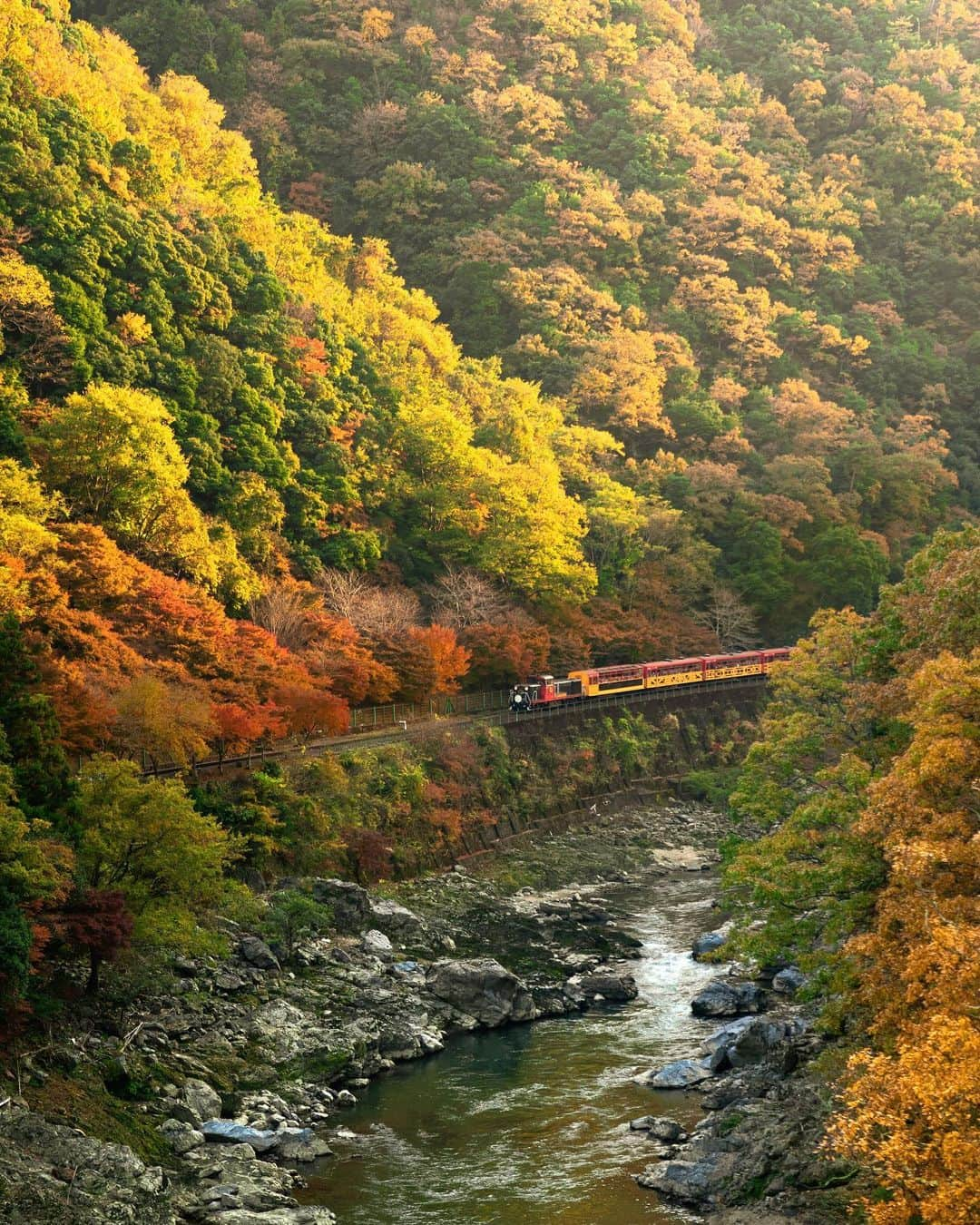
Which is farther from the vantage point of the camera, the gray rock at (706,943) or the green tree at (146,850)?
the gray rock at (706,943)

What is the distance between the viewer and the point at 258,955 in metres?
32.2

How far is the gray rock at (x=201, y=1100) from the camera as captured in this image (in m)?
24.8

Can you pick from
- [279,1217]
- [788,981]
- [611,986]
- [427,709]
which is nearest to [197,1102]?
[279,1217]

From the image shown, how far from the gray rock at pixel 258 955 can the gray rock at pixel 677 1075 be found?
9349 millimetres

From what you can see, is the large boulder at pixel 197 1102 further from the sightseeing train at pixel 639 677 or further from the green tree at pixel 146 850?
the sightseeing train at pixel 639 677

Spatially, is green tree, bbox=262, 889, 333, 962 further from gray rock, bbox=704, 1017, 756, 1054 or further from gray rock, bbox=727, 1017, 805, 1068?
gray rock, bbox=727, 1017, 805, 1068

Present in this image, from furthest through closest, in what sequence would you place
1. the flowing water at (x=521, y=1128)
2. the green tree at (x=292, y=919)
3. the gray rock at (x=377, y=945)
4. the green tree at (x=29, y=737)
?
the gray rock at (x=377, y=945)
the green tree at (x=292, y=919)
the green tree at (x=29, y=737)
the flowing water at (x=521, y=1128)

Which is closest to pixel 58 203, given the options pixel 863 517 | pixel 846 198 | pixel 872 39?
pixel 863 517

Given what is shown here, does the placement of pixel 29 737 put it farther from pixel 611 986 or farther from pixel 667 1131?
pixel 611 986

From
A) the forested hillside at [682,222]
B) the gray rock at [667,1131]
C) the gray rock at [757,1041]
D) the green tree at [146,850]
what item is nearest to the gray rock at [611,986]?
the gray rock at [757,1041]

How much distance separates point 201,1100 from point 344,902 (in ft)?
37.8

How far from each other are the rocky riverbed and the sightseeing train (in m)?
14.4

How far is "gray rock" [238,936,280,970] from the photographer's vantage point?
32000 millimetres

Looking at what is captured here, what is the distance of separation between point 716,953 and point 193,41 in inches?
3436
